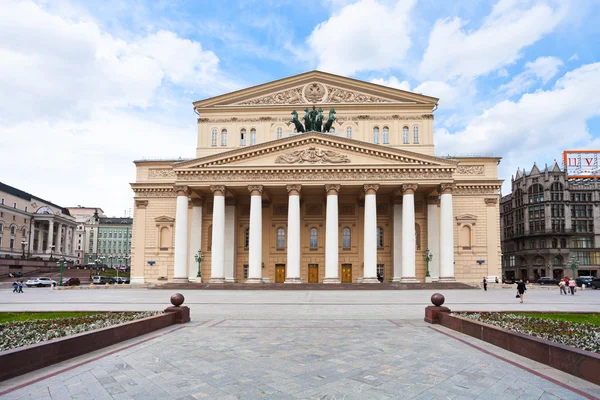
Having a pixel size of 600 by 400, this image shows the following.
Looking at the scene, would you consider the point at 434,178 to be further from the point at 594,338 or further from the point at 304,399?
the point at 304,399

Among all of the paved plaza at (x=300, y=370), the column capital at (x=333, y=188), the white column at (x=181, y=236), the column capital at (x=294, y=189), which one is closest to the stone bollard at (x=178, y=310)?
the paved plaza at (x=300, y=370)

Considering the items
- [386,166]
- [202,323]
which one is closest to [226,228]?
[386,166]

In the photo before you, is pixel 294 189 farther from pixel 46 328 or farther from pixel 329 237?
pixel 46 328

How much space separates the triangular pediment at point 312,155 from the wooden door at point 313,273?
12078mm

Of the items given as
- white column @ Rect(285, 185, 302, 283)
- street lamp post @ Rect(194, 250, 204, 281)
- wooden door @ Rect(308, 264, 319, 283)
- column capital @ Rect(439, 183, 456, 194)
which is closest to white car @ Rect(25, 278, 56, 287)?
street lamp post @ Rect(194, 250, 204, 281)

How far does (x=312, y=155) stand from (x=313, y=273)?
43.7 feet

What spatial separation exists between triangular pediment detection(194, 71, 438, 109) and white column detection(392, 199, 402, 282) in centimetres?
1217

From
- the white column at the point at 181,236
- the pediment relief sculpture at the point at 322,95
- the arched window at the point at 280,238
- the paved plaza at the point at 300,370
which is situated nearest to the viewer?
the paved plaza at the point at 300,370

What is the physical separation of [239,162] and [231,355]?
35.0 meters

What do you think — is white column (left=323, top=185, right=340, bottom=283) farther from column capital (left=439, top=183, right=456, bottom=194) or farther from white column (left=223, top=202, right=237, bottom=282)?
white column (left=223, top=202, right=237, bottom=282)

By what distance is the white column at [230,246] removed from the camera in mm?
47375

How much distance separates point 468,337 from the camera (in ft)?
41.1

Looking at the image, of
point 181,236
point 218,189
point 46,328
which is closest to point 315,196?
point 218,189

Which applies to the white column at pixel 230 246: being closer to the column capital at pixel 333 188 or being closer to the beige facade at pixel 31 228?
the column capital at pixel 333 188
